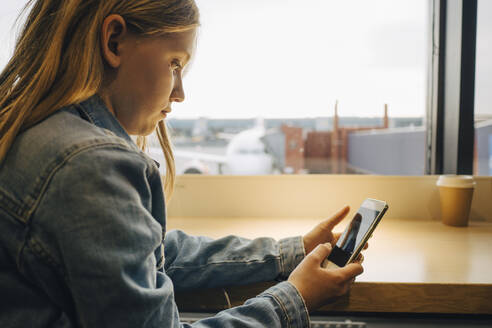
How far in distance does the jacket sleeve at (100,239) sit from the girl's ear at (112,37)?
0.20 meters

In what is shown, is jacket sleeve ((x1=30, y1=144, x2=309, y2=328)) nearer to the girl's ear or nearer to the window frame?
the girl's ear

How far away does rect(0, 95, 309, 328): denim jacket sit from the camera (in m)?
0.41

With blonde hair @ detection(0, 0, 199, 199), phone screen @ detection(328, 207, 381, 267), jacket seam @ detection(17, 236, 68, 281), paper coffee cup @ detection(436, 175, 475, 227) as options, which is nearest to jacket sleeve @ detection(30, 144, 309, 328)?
jacket seam @ detection(17, 236, 68, 281)

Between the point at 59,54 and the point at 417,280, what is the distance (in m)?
0.79

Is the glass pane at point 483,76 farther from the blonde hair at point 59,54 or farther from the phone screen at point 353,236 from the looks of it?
the blonde hair at point 59,54

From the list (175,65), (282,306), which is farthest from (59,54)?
(282,306)

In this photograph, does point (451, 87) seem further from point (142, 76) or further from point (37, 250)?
point (37, 250)

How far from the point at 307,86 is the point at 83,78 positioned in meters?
1.17

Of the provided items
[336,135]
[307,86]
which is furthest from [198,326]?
[336,135]

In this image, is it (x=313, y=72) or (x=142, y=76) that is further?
(x=313, y=72)

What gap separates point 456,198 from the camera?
122cm

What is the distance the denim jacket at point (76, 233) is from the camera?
1.35 ft

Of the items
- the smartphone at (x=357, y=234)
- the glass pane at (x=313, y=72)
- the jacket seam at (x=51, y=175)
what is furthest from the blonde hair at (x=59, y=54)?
the glass pane at (x=313, y=72)

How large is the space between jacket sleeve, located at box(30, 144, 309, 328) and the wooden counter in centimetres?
35
